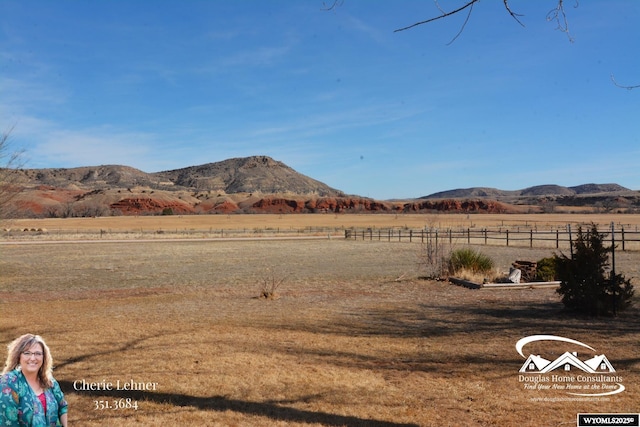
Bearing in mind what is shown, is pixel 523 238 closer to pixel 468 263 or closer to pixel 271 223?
pixel 468 263

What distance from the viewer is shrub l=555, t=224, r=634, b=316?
455 inches

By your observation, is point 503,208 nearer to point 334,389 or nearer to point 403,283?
point 403,283

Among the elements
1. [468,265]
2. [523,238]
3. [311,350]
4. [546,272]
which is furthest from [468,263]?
[523,238]

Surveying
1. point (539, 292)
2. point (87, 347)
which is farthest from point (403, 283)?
point (87, 347)

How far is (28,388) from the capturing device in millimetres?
3512

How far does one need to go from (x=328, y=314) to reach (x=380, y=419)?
273 inches

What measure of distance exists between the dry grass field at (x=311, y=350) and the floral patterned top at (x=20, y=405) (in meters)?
2.31

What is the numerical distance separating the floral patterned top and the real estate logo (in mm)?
5765

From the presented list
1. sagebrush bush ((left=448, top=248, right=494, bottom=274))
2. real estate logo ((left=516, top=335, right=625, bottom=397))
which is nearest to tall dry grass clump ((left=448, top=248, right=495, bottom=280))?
sagebrush bush ((left=448, top=248, right=494, bottom=274))

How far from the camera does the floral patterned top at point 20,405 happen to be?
3410 mm

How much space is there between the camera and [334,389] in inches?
267

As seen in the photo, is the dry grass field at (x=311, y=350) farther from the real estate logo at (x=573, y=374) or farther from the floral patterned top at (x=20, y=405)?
the floral patterned top at (x=20, y=405)

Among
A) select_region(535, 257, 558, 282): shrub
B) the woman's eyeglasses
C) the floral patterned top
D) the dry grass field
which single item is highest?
the woman's eyeglasses

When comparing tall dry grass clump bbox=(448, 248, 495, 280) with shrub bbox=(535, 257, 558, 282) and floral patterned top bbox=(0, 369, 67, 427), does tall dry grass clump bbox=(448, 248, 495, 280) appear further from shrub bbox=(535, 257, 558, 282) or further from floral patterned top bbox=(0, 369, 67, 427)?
floral patterned top bbox=(0, 369, 67, 427)
